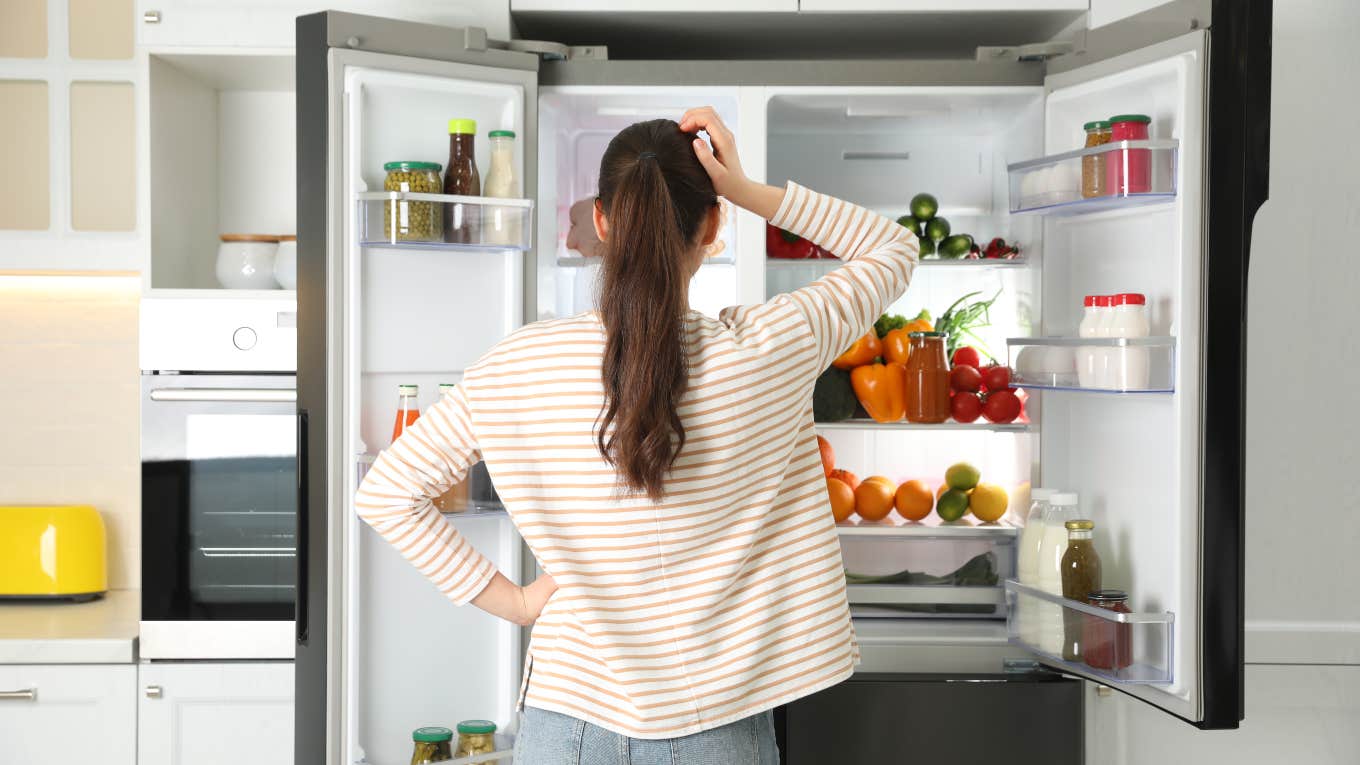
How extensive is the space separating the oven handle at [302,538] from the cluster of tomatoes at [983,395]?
48.0 inches

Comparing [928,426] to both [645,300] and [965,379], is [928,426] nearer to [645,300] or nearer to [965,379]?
[965,379]

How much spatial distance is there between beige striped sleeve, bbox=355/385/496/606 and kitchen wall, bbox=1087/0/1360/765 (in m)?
1.37

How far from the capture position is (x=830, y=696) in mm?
2000

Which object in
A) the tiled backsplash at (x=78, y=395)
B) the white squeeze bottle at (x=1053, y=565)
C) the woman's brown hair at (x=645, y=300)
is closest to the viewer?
the woman's brown hair at (x=645, y=300)

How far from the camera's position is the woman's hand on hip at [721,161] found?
1083 mm

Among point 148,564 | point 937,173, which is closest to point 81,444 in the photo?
point 148,564

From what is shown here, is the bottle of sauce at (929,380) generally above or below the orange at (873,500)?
above

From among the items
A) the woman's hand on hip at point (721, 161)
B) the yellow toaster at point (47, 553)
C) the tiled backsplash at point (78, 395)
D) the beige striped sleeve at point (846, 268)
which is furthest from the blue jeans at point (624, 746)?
the tiled backsplash at point (78, 395)

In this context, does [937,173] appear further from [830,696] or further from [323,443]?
[323,443]

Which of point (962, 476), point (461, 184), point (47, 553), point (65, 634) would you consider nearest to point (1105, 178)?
point (962, 476)

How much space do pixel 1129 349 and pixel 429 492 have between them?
44.4 inches

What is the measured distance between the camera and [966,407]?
219 centimetres

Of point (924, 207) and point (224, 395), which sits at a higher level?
point (924, 207)

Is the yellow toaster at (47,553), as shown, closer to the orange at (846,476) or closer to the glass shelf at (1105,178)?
the orange at (846,476)
